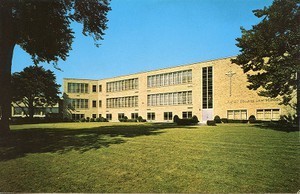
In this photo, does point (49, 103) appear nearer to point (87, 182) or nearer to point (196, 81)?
point (196, 81)

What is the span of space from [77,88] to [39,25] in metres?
53.8

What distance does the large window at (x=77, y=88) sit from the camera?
68.5 meters

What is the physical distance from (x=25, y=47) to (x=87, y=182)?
1678 centimetres

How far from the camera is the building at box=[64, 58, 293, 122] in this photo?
40406mm

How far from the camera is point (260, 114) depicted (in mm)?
38250

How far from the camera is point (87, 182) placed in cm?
836

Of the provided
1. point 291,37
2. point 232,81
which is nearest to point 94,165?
point 291,37

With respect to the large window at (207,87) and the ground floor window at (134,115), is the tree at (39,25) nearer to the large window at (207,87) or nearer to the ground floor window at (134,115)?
the large window at (207,87)

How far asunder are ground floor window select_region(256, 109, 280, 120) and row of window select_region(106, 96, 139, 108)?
2877 cm

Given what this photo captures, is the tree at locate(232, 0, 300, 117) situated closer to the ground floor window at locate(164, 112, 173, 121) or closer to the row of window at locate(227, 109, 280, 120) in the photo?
the row of window at locate(227, 109, 280, 120)

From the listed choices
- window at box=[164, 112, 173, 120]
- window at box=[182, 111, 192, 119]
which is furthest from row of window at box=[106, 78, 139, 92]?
window at box=[182, 111, 192, 119]

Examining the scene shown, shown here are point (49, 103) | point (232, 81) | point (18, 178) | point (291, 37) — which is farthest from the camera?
point (49, 103)

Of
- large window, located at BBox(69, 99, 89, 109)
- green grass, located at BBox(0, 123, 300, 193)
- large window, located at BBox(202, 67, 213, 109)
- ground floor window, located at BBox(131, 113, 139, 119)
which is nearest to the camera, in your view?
green grass, located at BBox(0, 123, 300, 193)

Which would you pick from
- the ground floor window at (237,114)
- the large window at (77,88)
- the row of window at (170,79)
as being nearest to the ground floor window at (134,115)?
the row of window at (170,79)
